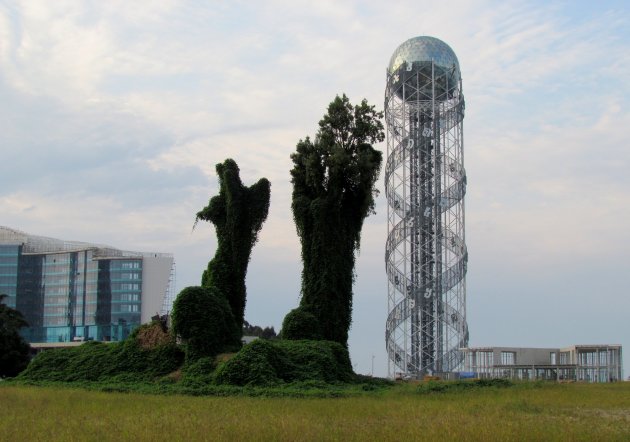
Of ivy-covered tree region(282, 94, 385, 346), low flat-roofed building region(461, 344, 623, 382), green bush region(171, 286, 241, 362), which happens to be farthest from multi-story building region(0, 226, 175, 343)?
green bush region(171, 286, 241, 362)

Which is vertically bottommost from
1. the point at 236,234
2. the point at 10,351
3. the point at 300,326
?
the point at 10,351

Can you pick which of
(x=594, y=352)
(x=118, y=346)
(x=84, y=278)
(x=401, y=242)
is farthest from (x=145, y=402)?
(x=84, y=278)

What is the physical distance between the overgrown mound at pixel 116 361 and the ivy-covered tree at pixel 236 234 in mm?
4002

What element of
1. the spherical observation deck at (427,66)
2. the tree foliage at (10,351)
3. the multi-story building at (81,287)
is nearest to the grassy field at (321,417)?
the spherical observation deck at (427,66)

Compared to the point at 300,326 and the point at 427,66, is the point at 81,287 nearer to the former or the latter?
the point at 427,66

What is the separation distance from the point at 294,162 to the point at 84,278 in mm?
72704

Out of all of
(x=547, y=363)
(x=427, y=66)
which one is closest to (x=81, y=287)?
(x=427, y=66)

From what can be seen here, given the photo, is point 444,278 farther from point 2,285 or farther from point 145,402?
point 2,285

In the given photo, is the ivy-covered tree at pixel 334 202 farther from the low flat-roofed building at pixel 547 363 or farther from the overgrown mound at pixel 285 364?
the low flat-roofed building at pixel 547 363

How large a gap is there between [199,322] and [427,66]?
2621 centimetres

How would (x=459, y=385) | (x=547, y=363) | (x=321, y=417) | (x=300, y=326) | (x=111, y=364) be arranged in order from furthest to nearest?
1. (x=547, y=363)
2. (x=300, y=326)
3. (x=111, y=364)
4. (x=459, y=385)
5. (x=321, y=417)

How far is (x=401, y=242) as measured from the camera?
47.8 metres

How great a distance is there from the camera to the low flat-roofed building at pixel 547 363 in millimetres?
46875

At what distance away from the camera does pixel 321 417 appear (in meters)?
17.1
